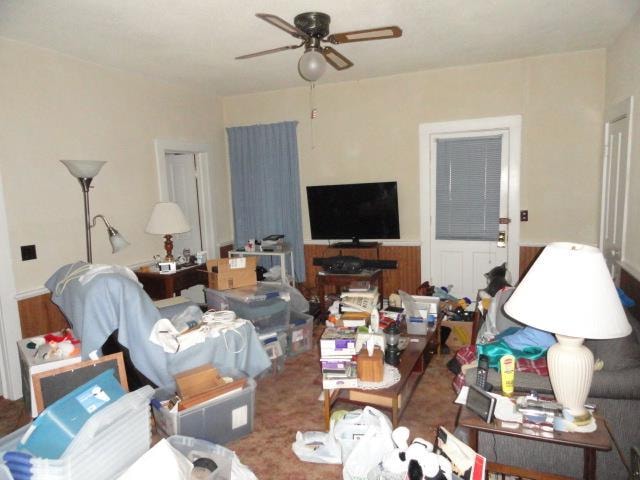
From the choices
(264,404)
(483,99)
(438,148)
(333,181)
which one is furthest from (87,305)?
(483,99)

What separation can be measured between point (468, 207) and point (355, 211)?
118 cm

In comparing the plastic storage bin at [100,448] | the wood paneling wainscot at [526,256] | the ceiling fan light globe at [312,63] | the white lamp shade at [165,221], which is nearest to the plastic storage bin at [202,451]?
the plastic storage bin at [100,448]

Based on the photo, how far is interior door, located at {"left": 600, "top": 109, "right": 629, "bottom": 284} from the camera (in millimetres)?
3268

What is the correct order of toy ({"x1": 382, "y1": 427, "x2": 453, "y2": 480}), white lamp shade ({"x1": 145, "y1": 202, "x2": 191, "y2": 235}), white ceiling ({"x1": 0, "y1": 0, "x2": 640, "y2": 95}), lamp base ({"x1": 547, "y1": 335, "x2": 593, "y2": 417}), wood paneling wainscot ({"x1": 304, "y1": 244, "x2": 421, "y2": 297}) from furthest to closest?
wood paneling wainscot ({"x1": 304, "y1": 244, "x2": 421, "y2": 297}) → white lamp shade ({"x1": 145, "y1": 202, "x2": 191, "y2": 235}) → white ceiling ({"x1": 0, "y1": 0, "x2": 640, "y2": 95}) → lamp base ({"x1": 547, "y1": 335, "x2": 593, "y2": 417}) → toy ({"x1": 382, "y1": 427, "x2": 453, "y2": 480})

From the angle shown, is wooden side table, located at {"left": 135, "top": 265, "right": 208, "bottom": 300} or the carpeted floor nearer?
the carpeted floor

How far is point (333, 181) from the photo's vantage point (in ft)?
16.4

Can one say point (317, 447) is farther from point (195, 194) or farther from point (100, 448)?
point (195, 194)

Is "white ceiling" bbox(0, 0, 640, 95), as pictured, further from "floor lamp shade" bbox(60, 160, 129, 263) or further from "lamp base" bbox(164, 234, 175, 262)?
"lamp base" bbox(164, 234, 175, 262)

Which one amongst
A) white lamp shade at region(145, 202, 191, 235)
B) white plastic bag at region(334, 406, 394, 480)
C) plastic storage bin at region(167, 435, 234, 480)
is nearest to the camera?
white plastic bag at region(334, 406, 394, 480)

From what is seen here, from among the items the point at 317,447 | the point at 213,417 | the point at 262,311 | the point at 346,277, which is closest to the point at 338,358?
the point at 317,447

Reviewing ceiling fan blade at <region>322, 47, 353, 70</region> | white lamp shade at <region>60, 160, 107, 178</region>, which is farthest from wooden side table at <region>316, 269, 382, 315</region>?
white lamp shade at <region>60, 160, 107, 178</region>

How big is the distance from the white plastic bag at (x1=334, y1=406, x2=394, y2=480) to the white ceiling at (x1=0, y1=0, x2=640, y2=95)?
2.42m

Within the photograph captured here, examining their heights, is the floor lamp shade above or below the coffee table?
above

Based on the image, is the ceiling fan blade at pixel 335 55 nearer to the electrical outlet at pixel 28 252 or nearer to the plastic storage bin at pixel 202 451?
the plastic storage bin at pixel 202 451
